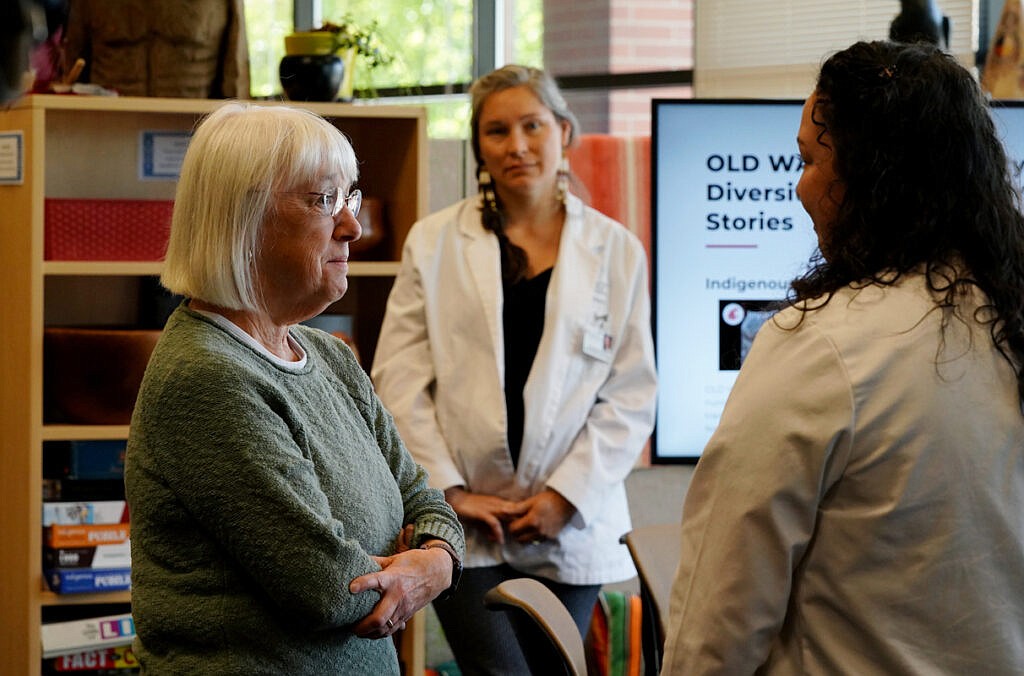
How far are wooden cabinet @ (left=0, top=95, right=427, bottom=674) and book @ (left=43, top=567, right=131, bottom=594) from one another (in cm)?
3

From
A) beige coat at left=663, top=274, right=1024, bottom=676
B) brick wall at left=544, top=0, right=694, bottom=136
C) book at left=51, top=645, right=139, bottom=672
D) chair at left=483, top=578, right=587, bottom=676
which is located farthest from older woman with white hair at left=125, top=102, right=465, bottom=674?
brick wall at left=544, top=0, right=694, bottom=136

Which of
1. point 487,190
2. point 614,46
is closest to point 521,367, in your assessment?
point 487,190

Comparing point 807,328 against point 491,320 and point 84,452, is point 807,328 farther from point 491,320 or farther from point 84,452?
point 84,452

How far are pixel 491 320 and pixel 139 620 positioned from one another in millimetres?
1273

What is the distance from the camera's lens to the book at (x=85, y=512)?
9.62ft

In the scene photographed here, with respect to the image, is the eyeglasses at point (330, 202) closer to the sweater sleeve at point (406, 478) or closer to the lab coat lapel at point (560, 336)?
the sweater sleeve at point (406, 478)

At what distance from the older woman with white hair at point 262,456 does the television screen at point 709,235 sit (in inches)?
62.8

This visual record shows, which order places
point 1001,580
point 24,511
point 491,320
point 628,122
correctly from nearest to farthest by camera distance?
point 1001,580, point 491,320, point 24,511, point 628,122

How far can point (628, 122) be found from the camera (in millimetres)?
5855

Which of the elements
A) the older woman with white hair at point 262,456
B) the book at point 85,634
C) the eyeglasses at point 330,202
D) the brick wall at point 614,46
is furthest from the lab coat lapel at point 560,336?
the brick wall at point 614,46

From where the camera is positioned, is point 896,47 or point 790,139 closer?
point 896,47

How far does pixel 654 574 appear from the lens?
A: 2.31m

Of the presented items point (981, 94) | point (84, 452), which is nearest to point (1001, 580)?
point (981, 94)

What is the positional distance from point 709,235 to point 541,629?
59.5 inches
